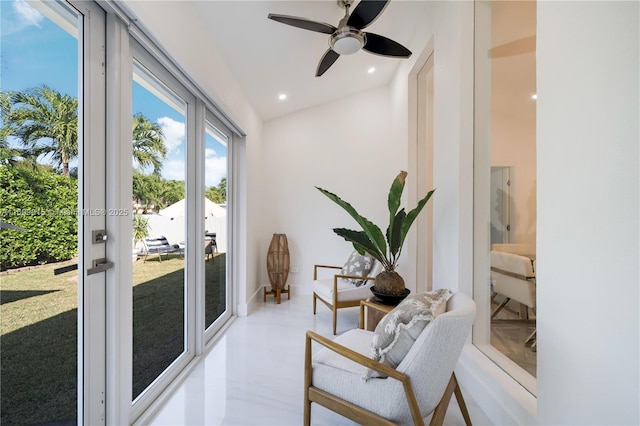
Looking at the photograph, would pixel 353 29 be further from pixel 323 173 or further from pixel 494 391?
pixel 494 391

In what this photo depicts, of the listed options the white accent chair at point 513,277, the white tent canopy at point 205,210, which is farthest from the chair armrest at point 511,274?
the white tent canopy at point 205,210

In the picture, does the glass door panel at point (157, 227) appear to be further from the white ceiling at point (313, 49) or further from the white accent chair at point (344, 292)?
the white accent chair at point (344, 292)

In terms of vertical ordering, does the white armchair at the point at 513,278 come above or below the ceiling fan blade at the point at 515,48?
below

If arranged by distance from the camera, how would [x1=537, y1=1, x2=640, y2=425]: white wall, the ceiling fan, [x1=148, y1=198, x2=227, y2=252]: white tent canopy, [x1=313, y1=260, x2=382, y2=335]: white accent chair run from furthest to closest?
[x1=313, y1=260, x2=382, y2=335]: white accent chair, [x1=148, y1=198, x2=227, y2=252]: white tent canopy, the ceiling fan, [x1=537, y1=1, x2=640, y2=425]: white wall

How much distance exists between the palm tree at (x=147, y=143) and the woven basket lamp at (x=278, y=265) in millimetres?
2270

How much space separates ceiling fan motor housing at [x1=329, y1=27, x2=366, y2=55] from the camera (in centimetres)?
190

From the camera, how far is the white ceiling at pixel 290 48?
207cm

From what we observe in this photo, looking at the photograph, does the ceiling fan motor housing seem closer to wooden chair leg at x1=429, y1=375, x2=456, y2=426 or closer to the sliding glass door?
the sliding glass door

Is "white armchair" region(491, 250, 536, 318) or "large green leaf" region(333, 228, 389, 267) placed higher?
"large green leaf" region(333, 228, 389, 267)

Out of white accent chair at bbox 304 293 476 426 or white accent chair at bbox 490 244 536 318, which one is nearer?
white accent chair at bbox 304 293 476 426

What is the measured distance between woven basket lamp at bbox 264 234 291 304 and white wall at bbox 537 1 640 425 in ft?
10.2

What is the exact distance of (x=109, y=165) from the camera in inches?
52.5

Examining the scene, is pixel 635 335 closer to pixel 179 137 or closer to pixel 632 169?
pixel 632 169

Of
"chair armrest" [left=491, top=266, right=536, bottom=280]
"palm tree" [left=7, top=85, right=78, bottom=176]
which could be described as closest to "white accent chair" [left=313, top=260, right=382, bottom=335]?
"chair armrest" [left=491, top=266, right=536, bottom=280]
